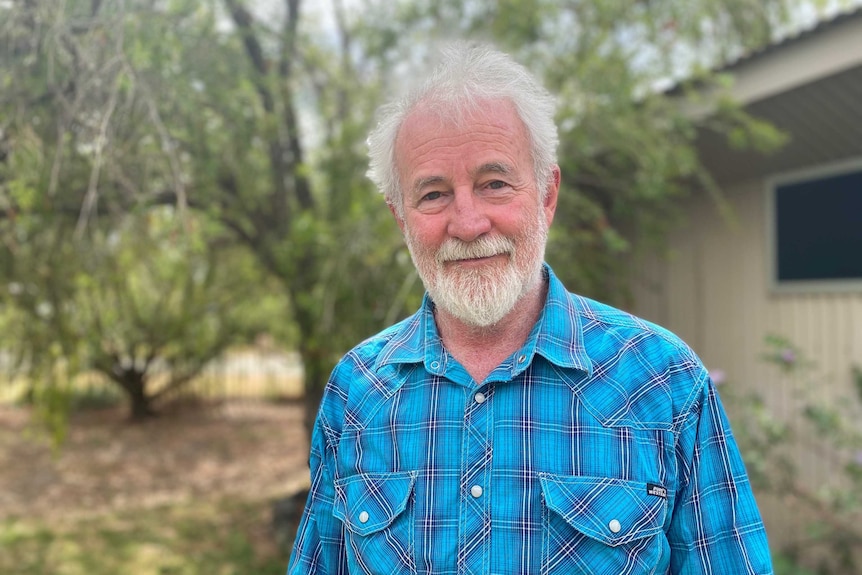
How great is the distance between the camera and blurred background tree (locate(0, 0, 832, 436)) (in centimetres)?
291

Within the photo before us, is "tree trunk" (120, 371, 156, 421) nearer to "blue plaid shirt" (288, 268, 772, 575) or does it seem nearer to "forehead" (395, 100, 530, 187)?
"blue plaid shirt" (288, 268, 772, 575)

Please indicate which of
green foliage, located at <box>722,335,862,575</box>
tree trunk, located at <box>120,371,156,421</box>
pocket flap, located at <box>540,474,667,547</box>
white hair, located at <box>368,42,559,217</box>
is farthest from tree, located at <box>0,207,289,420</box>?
green foliage, located at <box>722,335,862,575</box>

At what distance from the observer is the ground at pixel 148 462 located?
815 cm

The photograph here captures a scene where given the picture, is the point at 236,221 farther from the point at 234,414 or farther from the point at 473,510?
the point at 234,414

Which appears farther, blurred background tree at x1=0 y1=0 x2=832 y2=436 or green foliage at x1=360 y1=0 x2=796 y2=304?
green foliage at x1=360 y1=0 x2=796 y2=304

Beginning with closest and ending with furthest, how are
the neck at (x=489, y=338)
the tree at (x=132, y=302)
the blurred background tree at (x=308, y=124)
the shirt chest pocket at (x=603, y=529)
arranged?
1. the shirt chest pocket at (x=603, y=529)
2. the neck at (x=489, y=338)
3. the blurred background tree at (x=308, y=124)
4. the tree at (x=132, y=302)

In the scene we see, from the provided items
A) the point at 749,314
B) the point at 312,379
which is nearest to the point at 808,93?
the point at 749,314

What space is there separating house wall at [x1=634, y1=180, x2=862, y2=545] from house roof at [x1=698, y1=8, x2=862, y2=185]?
0.51 metres

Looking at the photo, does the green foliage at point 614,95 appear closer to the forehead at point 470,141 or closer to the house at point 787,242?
the house at point 787,242

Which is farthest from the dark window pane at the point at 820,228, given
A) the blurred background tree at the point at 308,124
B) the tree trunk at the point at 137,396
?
the tree trunk at the point at 137,396

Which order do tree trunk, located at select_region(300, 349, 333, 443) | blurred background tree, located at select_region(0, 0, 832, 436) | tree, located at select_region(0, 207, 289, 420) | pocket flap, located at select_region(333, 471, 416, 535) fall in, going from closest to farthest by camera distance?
pocket flap, located at select_region(333, 471, 416, 535) → blurred background tree, located at select_region(0, 0, 832, 436) → tree, located at select_region(0, 207, 289, 420) → tree trunk, located at select_region(300, 349, 333, 443)

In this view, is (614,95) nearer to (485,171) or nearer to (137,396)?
(485,171)

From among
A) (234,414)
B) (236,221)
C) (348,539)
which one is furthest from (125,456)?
(348,539)

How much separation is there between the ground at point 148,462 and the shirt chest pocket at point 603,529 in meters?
5.97
